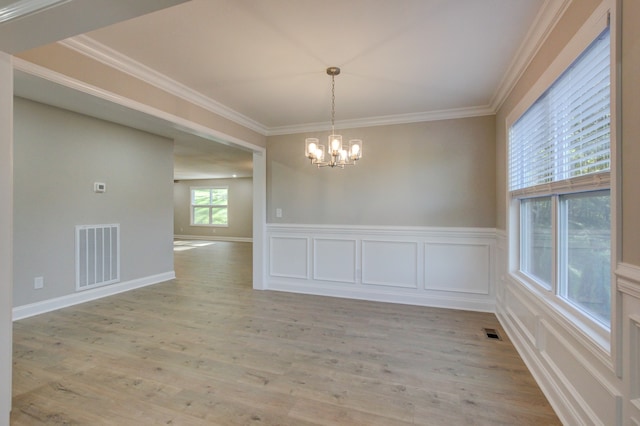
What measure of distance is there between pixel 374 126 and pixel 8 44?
11.7 feet

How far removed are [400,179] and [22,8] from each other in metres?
3.68

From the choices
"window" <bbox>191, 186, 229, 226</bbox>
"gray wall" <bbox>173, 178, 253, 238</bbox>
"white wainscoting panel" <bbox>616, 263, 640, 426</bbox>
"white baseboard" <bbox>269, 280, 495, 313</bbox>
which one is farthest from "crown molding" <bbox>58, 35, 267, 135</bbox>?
"window" <bbox>191, 186, 229, 226</bbox>

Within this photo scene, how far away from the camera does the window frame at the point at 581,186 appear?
4.12 ft

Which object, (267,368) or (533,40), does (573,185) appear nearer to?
(533,40)

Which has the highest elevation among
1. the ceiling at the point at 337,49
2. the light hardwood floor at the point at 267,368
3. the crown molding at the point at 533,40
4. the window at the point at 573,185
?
the ceiling at the point at 337,49

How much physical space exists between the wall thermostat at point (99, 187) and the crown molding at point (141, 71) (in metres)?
2.12

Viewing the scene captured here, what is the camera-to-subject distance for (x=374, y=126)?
416cm

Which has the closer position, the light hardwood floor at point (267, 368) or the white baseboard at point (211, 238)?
the light hardwood floor at point (267, 368)

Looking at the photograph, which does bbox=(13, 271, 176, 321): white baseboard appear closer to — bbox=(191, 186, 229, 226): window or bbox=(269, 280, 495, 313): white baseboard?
bbox=(269, 280, 495, 313): white baseboard

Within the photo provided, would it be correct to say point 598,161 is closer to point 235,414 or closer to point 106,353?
point 235,414

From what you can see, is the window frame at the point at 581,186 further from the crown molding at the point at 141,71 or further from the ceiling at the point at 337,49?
the crown molding at the point at 141,71

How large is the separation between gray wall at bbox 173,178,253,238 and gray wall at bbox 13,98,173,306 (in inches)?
236

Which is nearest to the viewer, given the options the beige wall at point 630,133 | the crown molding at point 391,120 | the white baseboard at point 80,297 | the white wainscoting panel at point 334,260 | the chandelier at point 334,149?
the beige wall at point 630,133

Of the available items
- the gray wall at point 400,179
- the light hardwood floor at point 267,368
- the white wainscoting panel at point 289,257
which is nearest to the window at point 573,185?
the light hardwood floor at point 267,368
